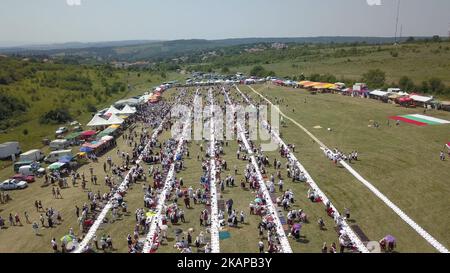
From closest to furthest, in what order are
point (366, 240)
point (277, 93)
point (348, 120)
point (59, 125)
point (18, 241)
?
point (366, 240), point (18, 241), point (348, 120), point (59, 125), point (277, 93)

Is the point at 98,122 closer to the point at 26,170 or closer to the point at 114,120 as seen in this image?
the point at 114,120

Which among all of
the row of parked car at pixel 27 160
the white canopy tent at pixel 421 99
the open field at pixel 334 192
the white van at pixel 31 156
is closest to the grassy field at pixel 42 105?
the row of parked car at pixel 27 160

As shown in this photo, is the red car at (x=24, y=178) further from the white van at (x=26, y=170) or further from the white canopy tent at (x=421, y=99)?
the white canopy tent at (x=421, y=99)

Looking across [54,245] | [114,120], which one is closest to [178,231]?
[54,245]

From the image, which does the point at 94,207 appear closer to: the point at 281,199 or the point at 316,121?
the point at 281,199

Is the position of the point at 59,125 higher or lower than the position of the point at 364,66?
lower
